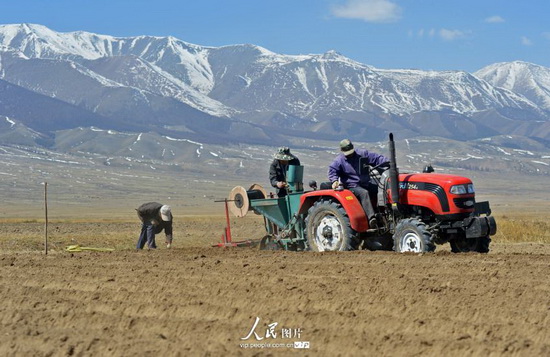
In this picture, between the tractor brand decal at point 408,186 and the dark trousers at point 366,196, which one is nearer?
the tractor brand decal at point 408,186

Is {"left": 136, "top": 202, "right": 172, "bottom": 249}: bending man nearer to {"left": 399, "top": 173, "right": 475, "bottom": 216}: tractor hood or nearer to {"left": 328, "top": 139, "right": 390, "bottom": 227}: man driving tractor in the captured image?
{"left": 328, "top": 139, "right": 390, "bottom": 227}: man driving tractor

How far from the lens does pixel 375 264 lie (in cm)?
1238

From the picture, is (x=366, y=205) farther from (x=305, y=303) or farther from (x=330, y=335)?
(x=330, y=335)

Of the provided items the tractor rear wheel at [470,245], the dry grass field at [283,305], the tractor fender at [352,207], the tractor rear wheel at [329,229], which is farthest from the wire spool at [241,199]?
the tractor rear wheel at [470,245]

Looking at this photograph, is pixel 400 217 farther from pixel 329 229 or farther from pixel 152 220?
pixel 152 220

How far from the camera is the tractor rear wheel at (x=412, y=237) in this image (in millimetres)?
13266

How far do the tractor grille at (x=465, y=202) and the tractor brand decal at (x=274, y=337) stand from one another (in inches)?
209

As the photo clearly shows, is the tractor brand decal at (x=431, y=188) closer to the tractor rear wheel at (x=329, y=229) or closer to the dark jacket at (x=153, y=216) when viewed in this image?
the tractor rear wheel at (x=329, y=229)

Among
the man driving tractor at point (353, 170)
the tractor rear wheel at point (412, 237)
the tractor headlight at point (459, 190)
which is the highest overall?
the man driving tractor at point (353, 170)

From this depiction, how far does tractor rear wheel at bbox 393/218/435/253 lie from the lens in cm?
1327

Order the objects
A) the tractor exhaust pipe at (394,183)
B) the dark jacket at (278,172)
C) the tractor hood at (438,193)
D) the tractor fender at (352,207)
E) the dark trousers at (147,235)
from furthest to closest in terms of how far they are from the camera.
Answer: the dark trousers at (147,235), the dark jacket at (278,172), the tractor fender at (352,207), the tractor exhaust pipe at (394,183), the tractor hood at (438,193)

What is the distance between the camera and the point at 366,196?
1401 cm

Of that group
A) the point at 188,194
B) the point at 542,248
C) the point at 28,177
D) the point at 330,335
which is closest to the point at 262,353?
the point at 330,335

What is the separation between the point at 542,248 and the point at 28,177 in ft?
557
